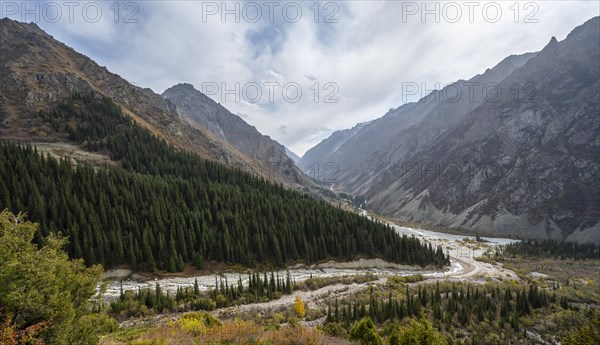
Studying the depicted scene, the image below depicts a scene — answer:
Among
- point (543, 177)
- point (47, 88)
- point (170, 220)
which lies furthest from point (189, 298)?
point (543, 177)

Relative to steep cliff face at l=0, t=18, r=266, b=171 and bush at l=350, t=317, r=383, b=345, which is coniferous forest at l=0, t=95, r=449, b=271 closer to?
bush at l=350, t=317, r=383, b=345

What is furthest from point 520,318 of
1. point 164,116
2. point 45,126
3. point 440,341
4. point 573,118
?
point 573,118

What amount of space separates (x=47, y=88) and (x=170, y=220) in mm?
109435

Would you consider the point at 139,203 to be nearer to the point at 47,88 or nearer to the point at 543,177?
the point at 47,88

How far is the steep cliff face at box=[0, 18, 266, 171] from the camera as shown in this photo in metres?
102

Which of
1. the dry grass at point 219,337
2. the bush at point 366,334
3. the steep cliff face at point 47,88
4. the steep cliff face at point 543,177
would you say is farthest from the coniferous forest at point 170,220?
the steep cliff face at point 543,177

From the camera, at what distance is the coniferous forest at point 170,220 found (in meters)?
46.3

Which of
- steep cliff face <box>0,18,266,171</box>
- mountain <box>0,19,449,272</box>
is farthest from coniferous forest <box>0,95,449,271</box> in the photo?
steep cliff face <box>0,18,266,171</box>

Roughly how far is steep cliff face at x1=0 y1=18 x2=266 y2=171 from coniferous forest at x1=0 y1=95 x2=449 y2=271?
4451cm

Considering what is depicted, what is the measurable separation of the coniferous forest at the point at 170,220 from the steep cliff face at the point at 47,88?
146 ft

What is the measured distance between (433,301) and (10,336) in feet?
129

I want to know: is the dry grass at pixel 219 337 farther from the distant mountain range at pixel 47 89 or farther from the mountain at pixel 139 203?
the distant mountain range at pixel 47 89

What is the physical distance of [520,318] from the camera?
3334 cm

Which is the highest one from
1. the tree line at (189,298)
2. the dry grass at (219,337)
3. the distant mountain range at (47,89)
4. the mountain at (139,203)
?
the distant mountain range at (47,89)
